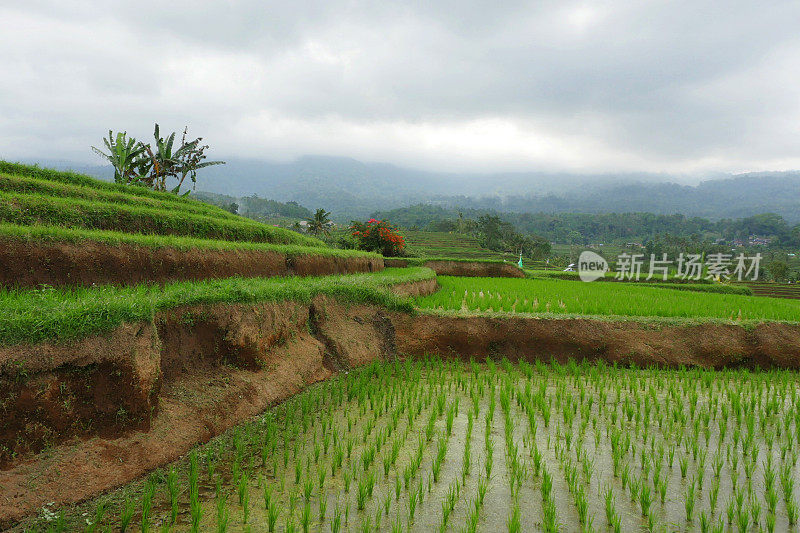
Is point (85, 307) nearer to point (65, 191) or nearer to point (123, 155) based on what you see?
point (65, 191)

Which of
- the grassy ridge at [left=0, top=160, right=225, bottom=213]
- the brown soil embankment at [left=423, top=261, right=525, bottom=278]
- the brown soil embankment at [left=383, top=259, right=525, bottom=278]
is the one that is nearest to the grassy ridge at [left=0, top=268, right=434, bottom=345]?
the grassy ridge at [left=0, top=160, right=225, bottom=213]

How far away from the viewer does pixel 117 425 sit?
289 cm

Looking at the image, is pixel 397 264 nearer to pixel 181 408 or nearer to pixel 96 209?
pixel 96 209

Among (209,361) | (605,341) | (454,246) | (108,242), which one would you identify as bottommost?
(454,246)

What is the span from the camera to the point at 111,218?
5.70 meters

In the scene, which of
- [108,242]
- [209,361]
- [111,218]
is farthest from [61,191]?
[209,361]

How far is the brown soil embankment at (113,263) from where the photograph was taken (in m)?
3.84

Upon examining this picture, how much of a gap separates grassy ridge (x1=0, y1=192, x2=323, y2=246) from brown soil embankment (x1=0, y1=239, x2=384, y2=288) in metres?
0.97

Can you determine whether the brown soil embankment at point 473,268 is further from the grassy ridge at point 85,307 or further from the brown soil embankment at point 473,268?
the grassy ridge at point 85,307

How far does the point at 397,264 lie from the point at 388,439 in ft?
37.7

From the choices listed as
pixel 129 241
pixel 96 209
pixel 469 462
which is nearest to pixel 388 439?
pixel 469 462

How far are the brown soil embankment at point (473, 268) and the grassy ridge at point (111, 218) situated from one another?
10181 millimetres

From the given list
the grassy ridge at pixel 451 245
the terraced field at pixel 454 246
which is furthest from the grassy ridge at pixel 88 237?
the grassy ridge at pixel 451 245

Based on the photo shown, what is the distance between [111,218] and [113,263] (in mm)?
1550
